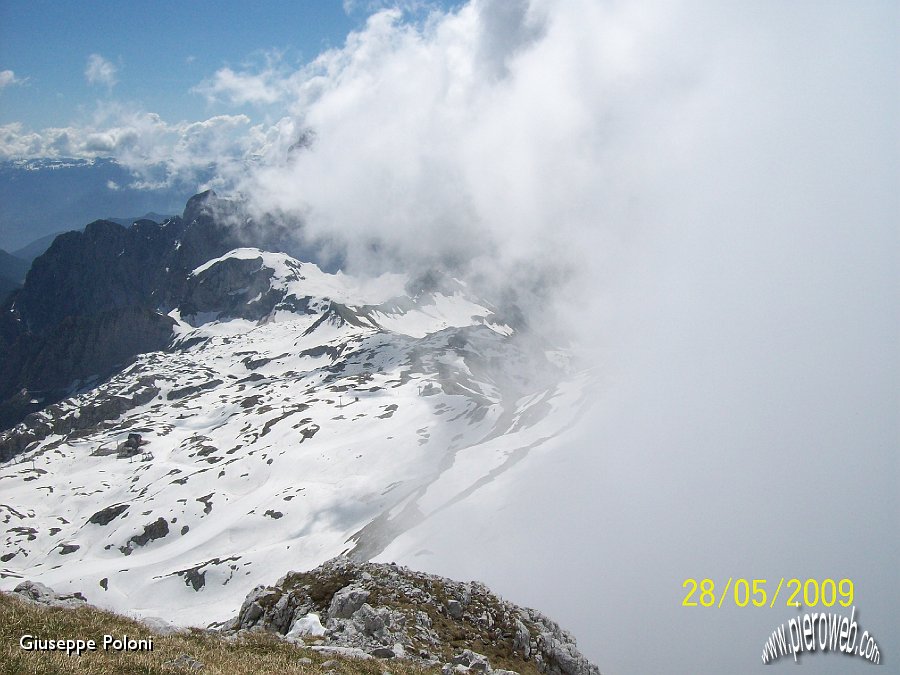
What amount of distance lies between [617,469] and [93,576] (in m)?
115

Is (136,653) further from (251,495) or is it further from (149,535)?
(149,535)

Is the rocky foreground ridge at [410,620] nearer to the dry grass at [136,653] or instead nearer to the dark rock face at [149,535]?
the dry grass at [136,653]

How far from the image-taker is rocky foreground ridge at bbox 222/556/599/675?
25.2 m

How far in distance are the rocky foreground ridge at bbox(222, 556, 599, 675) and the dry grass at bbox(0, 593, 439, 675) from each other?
6.27 meters

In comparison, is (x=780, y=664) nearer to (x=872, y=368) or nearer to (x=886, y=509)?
(x=886, y=509)

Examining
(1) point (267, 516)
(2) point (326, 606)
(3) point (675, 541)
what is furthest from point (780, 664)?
(1) point (267, 516)

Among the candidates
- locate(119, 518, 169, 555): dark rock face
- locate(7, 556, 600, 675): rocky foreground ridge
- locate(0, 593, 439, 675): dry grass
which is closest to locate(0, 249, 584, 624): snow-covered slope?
locate(119, 518, 169, 555): dark rock face

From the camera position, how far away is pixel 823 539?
2506 inches

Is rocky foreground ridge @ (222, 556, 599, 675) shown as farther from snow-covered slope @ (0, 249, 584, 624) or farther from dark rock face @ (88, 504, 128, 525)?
dark rock face @ (88, 504, 128, 525)

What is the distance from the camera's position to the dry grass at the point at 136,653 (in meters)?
10.8

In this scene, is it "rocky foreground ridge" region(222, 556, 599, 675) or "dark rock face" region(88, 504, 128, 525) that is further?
"dark rock face" region(88, 504, 128, 525)

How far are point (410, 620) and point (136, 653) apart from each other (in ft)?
57.0

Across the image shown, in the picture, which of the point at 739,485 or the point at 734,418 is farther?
the point at 734,418

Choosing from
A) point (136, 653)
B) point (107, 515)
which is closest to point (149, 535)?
point (107, 515)
